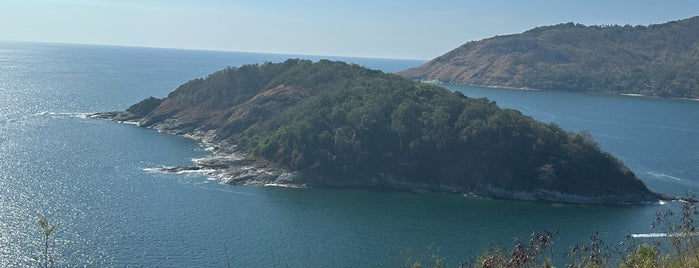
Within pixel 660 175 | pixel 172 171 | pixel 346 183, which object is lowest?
pixel 172 171

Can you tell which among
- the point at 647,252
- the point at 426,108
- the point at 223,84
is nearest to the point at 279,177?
the point at 426,108

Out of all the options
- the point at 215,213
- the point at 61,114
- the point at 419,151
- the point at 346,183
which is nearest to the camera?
the point at 215,213

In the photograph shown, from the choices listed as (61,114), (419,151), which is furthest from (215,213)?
(61,114)

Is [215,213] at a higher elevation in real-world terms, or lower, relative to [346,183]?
lower

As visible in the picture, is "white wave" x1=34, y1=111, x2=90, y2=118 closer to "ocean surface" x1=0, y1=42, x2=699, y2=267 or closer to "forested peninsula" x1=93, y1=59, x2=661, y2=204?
"ocean surface" x1=0, y1=42, x2=699, y2=267

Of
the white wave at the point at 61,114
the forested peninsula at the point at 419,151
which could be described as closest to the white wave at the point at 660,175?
the forested peninsula at the point at 419,151

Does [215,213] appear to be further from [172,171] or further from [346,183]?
[346,183]

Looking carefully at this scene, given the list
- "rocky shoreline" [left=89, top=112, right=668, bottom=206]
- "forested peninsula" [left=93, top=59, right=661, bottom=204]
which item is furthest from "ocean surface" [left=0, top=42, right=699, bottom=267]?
"forested peninsula" [left=93, top=59, right=661, bottom=204]

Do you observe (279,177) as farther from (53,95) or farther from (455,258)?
(53,95)
